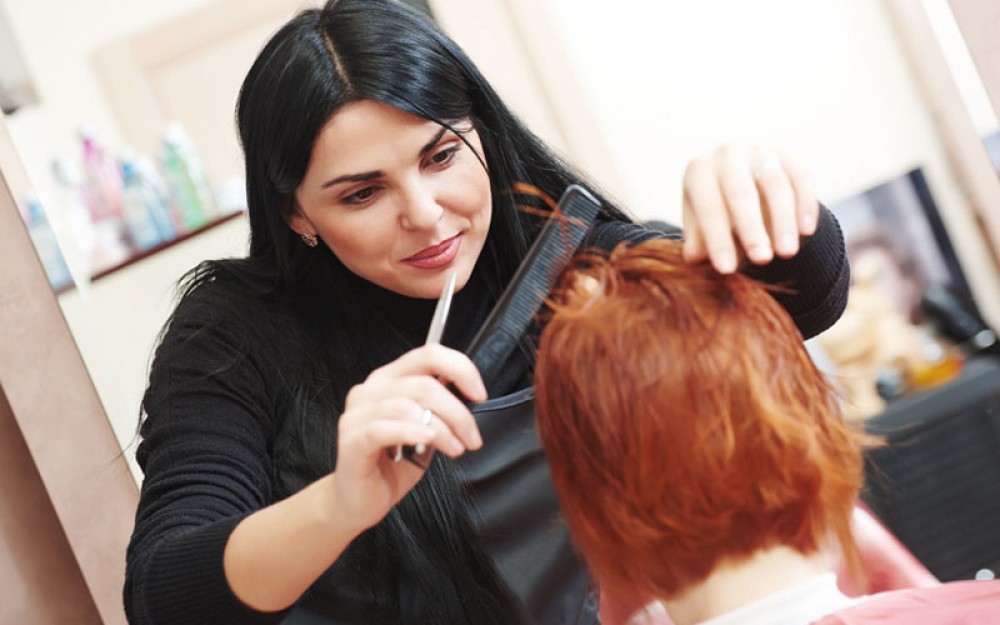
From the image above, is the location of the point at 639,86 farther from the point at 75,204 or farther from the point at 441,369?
the point at 441,369

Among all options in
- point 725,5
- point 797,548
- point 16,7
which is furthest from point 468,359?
point 16,7

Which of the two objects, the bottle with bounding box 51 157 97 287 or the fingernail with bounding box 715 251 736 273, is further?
the bottle with bounding box 51 157 97 287

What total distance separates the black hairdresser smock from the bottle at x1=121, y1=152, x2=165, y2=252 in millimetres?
921

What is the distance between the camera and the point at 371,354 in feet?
3.51

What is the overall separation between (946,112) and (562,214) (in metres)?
1.95

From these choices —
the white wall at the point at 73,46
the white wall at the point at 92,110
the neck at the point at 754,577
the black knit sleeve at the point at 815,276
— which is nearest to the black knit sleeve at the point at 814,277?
the black knit sleeve at the point at 815,276

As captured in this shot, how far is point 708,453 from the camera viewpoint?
65 centimetres

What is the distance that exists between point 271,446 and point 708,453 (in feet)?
1.66

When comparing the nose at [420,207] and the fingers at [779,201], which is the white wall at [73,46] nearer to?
the nose at [420,207]

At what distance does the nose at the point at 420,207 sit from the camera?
92 centimetres

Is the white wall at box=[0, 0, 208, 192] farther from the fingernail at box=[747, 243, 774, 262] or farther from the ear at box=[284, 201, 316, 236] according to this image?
the fingernail at box=[747, 243, 774, 262]

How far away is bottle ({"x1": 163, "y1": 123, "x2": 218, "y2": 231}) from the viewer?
200 centimetres

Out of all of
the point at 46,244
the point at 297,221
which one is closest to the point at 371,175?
the point at 297,221

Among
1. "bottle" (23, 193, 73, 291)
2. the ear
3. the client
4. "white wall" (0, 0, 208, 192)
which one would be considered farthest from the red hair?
"white wall" (0, 0, 208, 192)
